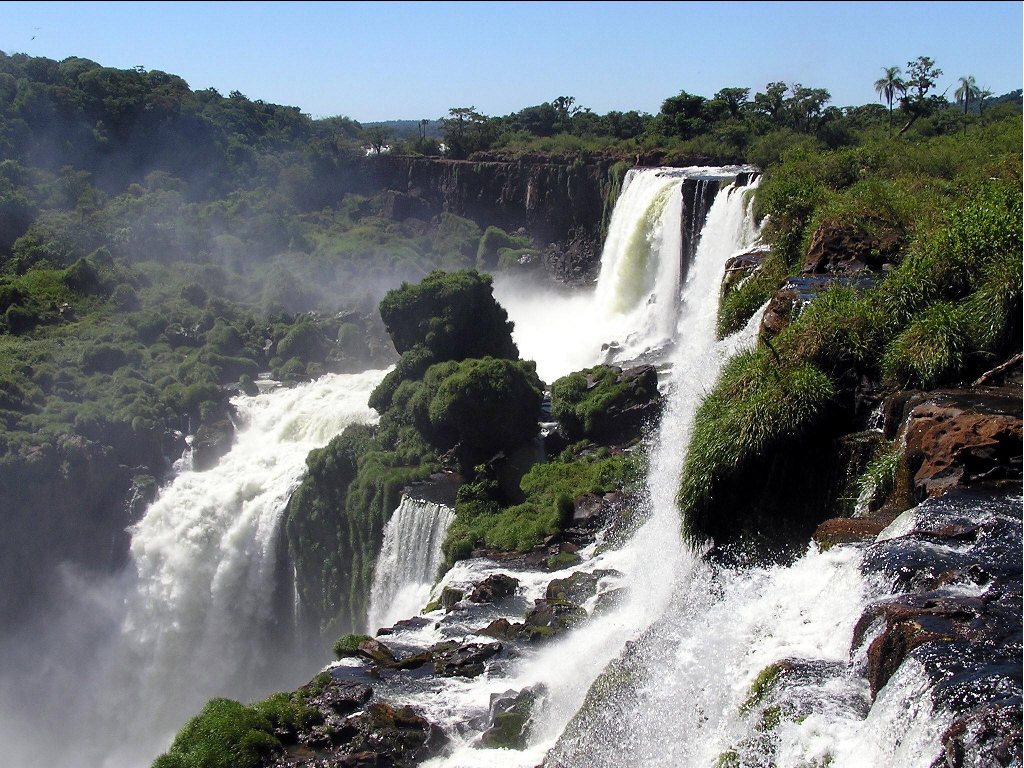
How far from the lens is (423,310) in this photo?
32.6 metres

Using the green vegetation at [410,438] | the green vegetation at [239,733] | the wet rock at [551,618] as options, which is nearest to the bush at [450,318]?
the green vegetation at [410,438]

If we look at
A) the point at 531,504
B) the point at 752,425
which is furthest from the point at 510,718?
the point at 531,504

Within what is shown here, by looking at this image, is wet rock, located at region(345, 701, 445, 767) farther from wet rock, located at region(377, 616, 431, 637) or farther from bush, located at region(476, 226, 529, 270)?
bush, located at region(476, 226, 529, 270)

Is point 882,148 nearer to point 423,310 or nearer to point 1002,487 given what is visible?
point 423,310

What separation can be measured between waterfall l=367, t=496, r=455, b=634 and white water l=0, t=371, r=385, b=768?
5846 millimetres

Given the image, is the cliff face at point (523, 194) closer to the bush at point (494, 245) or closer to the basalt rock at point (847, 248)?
the bush at point (494, 245)

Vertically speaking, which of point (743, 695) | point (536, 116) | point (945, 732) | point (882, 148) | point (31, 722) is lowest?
point (31, 722)

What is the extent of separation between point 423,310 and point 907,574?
85.2ft

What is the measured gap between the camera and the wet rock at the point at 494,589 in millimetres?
18500

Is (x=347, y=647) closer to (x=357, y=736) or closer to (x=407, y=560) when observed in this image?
(x=357, y=736)

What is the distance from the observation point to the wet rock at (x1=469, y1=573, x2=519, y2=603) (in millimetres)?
18500

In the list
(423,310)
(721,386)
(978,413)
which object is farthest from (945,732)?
(423,310)

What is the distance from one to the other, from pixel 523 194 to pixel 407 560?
3689cm

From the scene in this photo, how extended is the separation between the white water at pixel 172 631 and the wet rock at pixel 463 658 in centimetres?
1420
